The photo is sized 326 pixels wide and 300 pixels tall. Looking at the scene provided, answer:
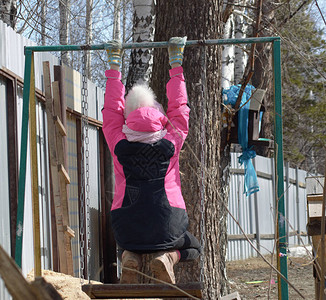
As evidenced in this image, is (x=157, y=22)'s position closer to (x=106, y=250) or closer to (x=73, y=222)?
(x=73, y=222)

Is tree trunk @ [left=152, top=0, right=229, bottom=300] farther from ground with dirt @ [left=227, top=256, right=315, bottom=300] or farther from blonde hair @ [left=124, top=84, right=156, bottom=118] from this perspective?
ground with dirt @ [left=227, top=256, right=315, bottom=300]

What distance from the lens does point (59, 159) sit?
244 inches

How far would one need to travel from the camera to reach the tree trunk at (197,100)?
17.3 ft

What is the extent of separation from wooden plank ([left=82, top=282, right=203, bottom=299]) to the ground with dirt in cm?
343

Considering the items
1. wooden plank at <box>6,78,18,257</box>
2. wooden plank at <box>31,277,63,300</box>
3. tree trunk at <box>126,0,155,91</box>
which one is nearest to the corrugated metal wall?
tree trunk at <box>126,0,155,91</box>

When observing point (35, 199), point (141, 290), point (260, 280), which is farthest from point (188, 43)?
point (260, 280)

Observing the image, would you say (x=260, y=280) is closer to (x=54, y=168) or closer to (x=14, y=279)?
(x=54, y=168)

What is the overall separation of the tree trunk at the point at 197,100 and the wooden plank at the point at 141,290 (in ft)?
5.58

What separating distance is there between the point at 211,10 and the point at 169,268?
105 inches

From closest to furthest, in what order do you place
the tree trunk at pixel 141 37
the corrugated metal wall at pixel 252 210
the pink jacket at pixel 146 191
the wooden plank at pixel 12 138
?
1. the pink jacket at pixel 146 191
2. the wooden plank at pixel 12 138
3. the tree trunk at pixel 141 37
4. the corrugated metal wall at pixel 252 210

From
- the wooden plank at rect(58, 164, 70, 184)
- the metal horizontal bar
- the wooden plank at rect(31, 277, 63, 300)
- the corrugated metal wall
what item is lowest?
the corrugated metal wall

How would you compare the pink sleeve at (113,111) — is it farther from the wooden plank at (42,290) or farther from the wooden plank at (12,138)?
the wooden plank at (42,290)

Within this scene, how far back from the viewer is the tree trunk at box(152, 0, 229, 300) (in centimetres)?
528

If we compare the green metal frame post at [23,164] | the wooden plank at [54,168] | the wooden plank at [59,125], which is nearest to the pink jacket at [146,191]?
the green metal frame post at [23,164]
